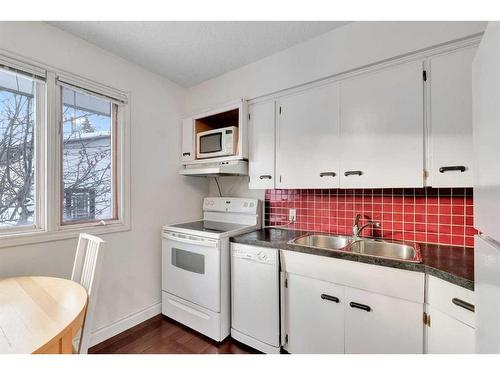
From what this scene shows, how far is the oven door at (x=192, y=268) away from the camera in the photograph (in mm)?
1808

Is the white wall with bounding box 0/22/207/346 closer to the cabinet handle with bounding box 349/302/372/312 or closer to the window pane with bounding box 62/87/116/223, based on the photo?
the window pane with bounding box 62/87/116/223

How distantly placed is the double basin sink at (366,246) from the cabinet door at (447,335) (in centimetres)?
30

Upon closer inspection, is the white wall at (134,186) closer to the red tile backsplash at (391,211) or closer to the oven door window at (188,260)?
the oven door window at (188,260)

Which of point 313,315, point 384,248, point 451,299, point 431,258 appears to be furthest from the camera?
point 384,248

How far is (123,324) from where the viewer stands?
196 centimetres

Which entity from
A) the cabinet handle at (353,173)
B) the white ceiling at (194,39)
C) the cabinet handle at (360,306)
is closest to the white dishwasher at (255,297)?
the cabinet handle at (360,306)

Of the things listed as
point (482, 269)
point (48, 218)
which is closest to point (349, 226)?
point (482, 269)

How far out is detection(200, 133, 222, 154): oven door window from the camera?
7.14ft

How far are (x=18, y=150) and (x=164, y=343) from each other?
5.61 ft

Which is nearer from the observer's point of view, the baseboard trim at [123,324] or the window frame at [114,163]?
the window frame at [114,163]

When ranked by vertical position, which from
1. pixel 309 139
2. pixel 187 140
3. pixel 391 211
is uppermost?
pixel 187 140

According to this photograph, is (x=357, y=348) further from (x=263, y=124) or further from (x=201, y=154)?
(x=201, y=154)

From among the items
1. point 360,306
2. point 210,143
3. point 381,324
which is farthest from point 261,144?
point 381,324

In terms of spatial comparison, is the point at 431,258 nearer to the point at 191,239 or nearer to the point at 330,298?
the point at 330,298
